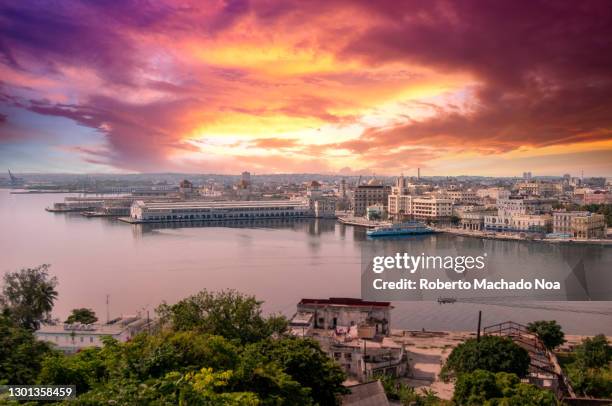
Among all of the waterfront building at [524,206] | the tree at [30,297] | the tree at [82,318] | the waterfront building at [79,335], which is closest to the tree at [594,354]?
the waterfront building at [79,335]

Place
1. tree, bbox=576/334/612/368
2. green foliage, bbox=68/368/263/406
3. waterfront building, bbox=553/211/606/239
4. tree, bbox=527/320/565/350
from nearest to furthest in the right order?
green foliage, bbox=68/368/263/406 → tree, bbox=576/334/612/368 → tree, bbox=527/320/565/350 → waterfront building, bbox=553/211/606/239

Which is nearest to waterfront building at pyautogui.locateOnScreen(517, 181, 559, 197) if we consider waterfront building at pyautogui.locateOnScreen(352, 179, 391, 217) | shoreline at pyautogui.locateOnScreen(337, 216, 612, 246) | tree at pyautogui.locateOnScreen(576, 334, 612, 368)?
waterfront building at pyautogui.locateOnScreen(352, 179, 391, 217)

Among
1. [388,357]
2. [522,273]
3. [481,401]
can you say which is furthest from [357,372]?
[522,273]

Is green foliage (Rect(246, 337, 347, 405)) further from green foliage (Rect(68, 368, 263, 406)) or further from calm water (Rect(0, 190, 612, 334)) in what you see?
calm water (Rect(0, 190, 612, 334))

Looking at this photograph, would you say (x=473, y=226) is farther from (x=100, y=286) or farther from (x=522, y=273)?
(x=100, y=286)

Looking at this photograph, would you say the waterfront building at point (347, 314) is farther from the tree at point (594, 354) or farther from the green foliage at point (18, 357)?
the green foliage at point (18, 357)

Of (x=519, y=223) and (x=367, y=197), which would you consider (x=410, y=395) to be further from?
(x=367, y=197)

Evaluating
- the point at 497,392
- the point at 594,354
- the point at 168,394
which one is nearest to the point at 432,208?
the point at 594,354
